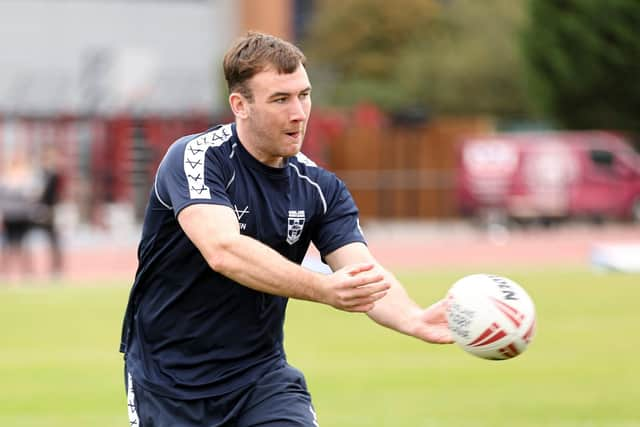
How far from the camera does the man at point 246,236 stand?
5562 millimetres

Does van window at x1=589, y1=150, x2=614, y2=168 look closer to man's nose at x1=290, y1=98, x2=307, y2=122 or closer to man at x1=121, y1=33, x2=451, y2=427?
man at x1=121, y1=33, x2=451, y2=427

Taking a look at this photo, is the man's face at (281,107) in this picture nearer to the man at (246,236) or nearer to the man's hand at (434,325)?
the man at (246,236)

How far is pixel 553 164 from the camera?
35688mm

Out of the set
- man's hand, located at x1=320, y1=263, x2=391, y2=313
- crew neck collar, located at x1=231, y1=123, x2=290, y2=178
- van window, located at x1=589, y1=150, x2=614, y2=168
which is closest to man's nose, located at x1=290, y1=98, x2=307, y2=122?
crew neck collar, located at x1=231, y1=123, x2=290, y2=178

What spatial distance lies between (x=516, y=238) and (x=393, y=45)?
3890 cm

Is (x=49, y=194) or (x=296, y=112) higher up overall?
(x=296, y=112)

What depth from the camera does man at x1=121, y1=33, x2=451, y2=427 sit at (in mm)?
5562

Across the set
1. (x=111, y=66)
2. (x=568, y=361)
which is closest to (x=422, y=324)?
(x=568, y=361)

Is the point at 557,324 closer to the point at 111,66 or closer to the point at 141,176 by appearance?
the point at 141,176

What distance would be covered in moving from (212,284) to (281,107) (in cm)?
75

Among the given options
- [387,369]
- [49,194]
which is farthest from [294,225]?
[49,194]

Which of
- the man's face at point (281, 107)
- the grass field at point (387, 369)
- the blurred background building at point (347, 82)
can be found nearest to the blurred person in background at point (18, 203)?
the blurred background building at point (347, 82)

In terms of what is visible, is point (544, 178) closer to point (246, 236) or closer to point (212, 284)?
point (212, 284)

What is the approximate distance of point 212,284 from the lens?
5727mm
